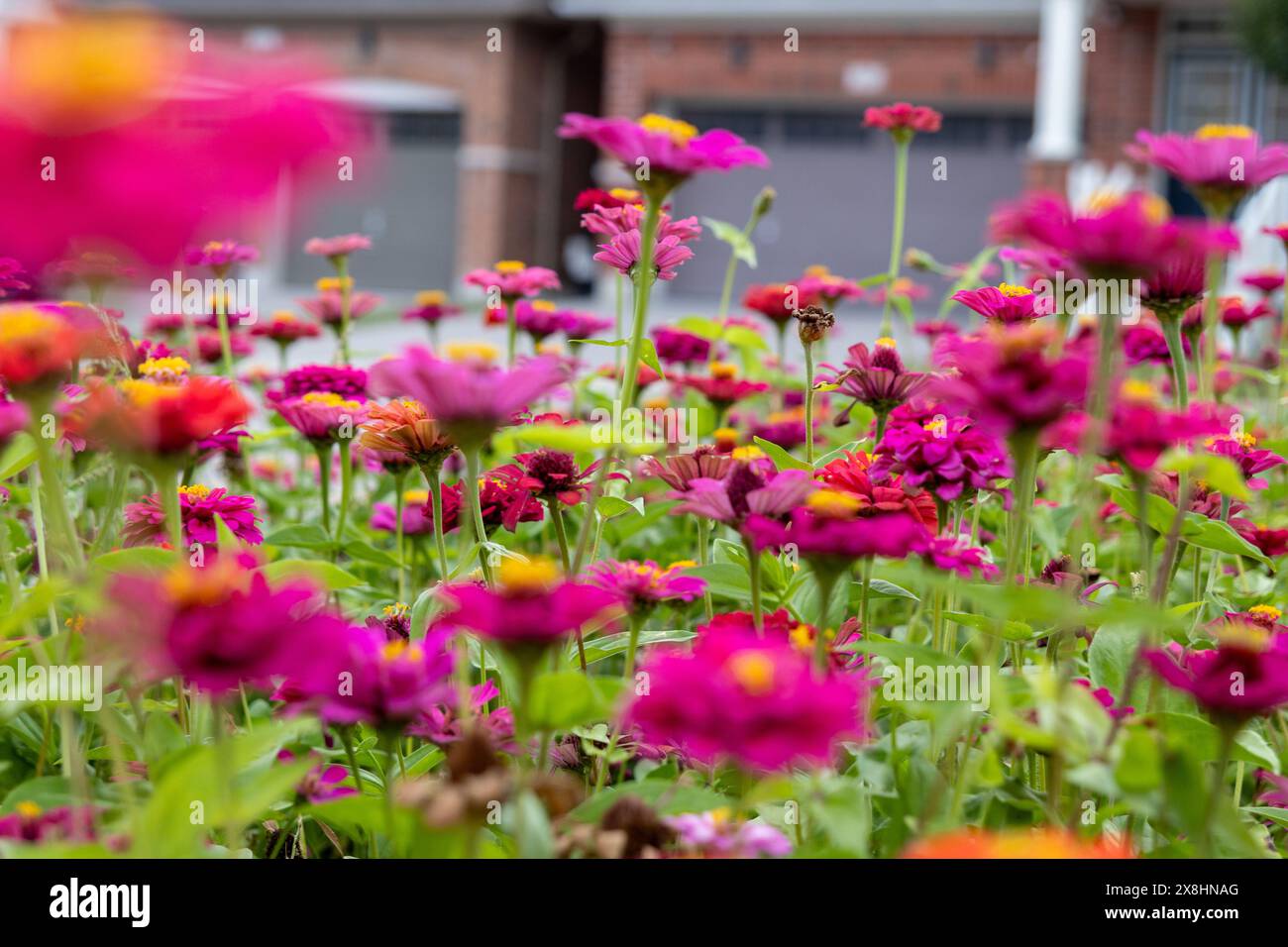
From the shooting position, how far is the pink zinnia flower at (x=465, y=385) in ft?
1.87

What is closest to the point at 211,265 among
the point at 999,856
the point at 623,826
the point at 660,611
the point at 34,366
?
the point at 660,611

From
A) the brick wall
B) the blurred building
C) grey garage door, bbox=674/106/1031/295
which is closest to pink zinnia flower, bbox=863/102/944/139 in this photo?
the blurred building

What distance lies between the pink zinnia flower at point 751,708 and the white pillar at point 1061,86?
957 centimetres

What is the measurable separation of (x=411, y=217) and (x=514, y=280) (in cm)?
1132

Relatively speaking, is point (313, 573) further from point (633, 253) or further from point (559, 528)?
point (633, 253)

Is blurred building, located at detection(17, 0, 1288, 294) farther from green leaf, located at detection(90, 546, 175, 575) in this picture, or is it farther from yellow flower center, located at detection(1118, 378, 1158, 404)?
yellow flower center, located at detection(1118, 378, 1158, 404)

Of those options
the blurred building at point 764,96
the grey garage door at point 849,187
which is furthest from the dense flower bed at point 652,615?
the grey garage door at point 849,187

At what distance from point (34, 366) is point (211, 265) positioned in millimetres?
967

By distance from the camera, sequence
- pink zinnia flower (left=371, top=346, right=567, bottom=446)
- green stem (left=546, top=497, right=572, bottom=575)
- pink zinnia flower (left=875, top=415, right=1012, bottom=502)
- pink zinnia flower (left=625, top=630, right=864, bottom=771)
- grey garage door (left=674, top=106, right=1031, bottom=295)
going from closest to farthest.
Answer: pink zinnia flower (left=625, top=630, right=864, bottom=771), pink zinnia flower (left=371, top=346, right=567, bottom=446), pink zinnia flower (left=875, top=415, right=1012, bottom=502), green stem (left=546, top=497, right=572, bottom=575), grey garage door (left=674, top=106, right=1031, bottom=295)

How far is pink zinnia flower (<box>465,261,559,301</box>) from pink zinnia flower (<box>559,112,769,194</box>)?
2.27 ft

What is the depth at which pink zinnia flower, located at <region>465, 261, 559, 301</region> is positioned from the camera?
1.39 meters

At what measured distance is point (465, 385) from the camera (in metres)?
0.57

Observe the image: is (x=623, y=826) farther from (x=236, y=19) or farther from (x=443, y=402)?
(x=236, y=19)

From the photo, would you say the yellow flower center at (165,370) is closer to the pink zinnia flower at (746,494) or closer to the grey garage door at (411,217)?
the pink zinnia flower at (746,494)
